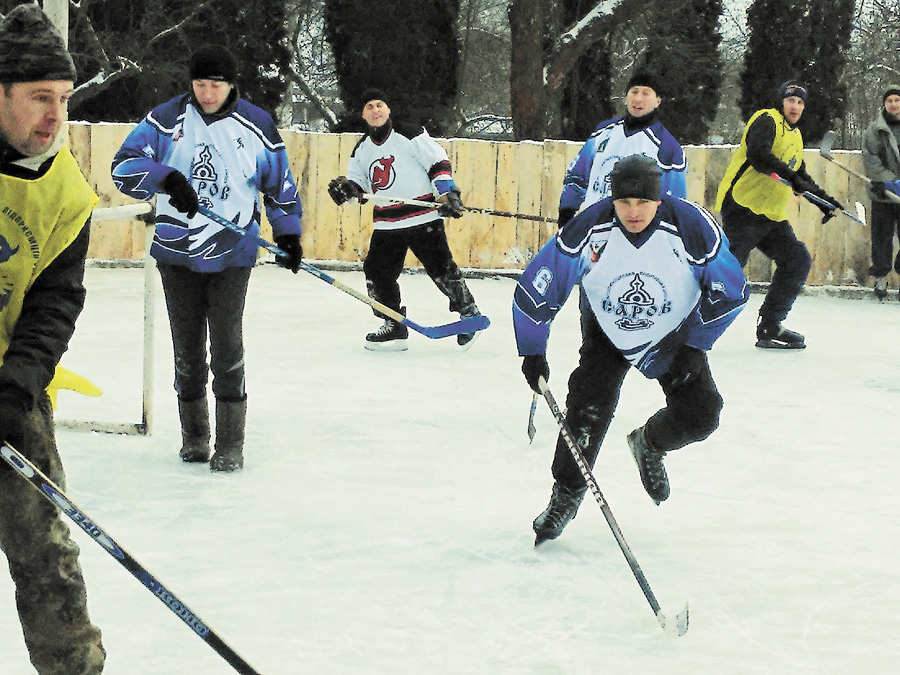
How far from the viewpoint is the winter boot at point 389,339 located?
7.68m

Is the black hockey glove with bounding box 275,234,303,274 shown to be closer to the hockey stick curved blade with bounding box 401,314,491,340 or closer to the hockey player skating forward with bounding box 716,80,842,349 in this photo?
the hockey stick curved blade with bounding box 401,314,491,340

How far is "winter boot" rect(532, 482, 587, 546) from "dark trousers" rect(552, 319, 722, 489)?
0.10 ft

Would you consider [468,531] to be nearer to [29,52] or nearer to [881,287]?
[29,52]

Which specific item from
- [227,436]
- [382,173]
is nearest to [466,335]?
[382,173]

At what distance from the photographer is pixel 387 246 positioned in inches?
301

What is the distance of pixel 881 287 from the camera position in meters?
10.6

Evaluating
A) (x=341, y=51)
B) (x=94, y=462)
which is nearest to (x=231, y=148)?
(x=94, y=462)

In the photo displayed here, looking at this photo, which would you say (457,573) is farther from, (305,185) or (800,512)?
(305,185)

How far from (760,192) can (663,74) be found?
13.6 metres

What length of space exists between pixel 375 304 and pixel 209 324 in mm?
1413

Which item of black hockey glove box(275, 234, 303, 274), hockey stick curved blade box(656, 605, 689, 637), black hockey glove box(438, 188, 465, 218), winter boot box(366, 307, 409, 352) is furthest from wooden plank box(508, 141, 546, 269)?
hockey stick curved blade box(656, 605, 689, 637)

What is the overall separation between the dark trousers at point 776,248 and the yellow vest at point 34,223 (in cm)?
599

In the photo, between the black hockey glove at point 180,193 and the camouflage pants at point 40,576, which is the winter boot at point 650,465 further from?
the camouflage pants at point 40,576

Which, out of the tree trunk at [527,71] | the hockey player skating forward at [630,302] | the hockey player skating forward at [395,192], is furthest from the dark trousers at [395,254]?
the tree trunk at [527,71]
